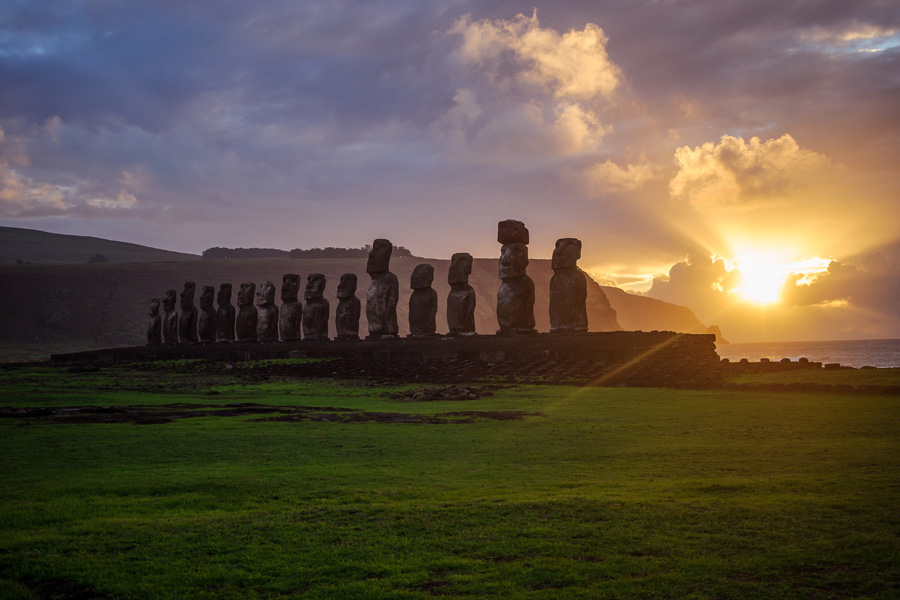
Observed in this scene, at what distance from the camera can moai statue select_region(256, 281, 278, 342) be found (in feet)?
119

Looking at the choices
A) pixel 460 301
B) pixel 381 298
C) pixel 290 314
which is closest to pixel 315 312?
pixel 290 314

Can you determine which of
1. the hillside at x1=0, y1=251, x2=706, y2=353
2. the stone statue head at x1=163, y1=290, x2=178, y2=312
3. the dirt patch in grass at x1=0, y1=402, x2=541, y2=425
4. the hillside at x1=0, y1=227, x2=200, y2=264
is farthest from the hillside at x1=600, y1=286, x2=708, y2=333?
the dirt patch in grass at x1=0, y1=402, x2=541, y2=425

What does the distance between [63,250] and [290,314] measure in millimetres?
133728

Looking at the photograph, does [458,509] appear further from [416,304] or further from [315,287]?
[315,287]

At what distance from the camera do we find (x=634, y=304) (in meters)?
187

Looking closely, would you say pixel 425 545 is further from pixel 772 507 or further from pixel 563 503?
pixel 772 507

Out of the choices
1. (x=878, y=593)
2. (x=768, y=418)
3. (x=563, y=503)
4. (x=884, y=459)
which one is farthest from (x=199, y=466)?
(x=768, y=418)

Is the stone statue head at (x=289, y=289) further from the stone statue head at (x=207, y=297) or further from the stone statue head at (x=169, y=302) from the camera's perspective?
the stone statue head at (x=169, y=302)

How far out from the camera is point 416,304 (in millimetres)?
27312

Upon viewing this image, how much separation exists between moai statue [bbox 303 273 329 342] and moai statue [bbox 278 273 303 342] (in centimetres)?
75

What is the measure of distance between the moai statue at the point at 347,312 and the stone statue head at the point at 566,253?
33.6 ft

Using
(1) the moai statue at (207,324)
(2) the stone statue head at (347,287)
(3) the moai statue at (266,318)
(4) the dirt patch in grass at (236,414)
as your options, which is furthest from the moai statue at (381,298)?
(1) the moai statue at (207,324)

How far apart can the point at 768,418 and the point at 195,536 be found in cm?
875

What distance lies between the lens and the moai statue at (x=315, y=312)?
3288 centimetres
